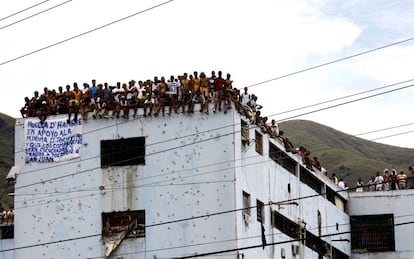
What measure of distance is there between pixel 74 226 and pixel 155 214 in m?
4.05

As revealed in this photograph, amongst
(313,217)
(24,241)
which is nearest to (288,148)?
(313,217)

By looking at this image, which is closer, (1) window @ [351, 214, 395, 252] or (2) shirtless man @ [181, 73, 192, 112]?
(2) shirtless man @ [181, 73, 192, 112]

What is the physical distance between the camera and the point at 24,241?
179 ft

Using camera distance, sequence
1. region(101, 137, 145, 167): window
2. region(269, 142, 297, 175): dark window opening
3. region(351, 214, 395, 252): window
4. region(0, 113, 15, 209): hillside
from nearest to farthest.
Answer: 1. region(101, 137, 145, 167): window
2. region(269, 142, 297, 175): dark window opening
3. region(351, 214, 395, 252): window
4. region(0, 113, 15, 209): hillside

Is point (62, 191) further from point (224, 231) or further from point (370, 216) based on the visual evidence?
point (370, 216)

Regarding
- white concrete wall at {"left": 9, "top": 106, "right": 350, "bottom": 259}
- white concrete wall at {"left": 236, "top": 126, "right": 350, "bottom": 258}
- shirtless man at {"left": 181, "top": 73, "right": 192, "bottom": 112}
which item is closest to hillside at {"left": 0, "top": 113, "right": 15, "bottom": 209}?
white concrete wall at {"left": 236, "top": 126, "right": 350, "bottom": 258}

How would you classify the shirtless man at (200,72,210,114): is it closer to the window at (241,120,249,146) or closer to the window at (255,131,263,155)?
the window at (241,120,249,146)

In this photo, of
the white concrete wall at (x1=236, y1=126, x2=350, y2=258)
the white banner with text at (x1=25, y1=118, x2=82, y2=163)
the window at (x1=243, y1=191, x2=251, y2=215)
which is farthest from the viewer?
the white banner with text at (x1=25, y1=118, x2=82, y2=163)

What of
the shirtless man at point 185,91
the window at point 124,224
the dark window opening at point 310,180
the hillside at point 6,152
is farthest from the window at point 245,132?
the hillside at point 6,152

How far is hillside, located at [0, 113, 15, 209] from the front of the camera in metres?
134

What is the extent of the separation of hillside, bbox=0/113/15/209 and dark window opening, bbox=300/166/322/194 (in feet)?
216

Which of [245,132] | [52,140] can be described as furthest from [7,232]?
[245,132]

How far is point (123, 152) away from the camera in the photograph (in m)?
54.1

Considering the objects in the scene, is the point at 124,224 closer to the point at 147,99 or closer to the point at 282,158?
the point at 147,99
